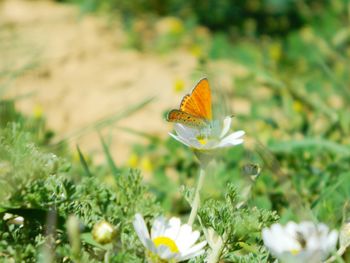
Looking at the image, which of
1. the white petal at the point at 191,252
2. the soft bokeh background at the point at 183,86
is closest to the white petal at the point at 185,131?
the soft bokeh background at the point at 183,86

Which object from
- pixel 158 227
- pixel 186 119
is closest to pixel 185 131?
pixel 186 119

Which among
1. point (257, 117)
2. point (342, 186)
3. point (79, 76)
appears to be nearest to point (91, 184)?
point (342, 186)

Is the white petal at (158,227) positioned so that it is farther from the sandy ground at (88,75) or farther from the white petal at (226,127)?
the sandy ground at (88,75)

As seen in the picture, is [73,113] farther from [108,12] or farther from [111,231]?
[111,231]

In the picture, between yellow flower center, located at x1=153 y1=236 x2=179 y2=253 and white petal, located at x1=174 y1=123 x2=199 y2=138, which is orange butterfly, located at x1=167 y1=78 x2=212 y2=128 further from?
yellow flower center, located at x1=153 y1=236 x2=179 y2=253

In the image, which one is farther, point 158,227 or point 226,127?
point 226,127

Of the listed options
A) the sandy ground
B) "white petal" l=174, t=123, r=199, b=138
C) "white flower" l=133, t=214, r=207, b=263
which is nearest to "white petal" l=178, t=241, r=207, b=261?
"white flower" l=133, t=214, r=207, b=263

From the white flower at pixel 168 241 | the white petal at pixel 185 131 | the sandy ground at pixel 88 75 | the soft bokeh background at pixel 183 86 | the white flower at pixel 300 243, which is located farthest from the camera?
the sandy ground at pixel 88 75

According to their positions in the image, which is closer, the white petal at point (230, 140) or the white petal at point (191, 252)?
the white petal at point (191, 252)

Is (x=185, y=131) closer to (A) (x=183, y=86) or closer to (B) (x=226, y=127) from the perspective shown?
(B) (x=226, y=127)
